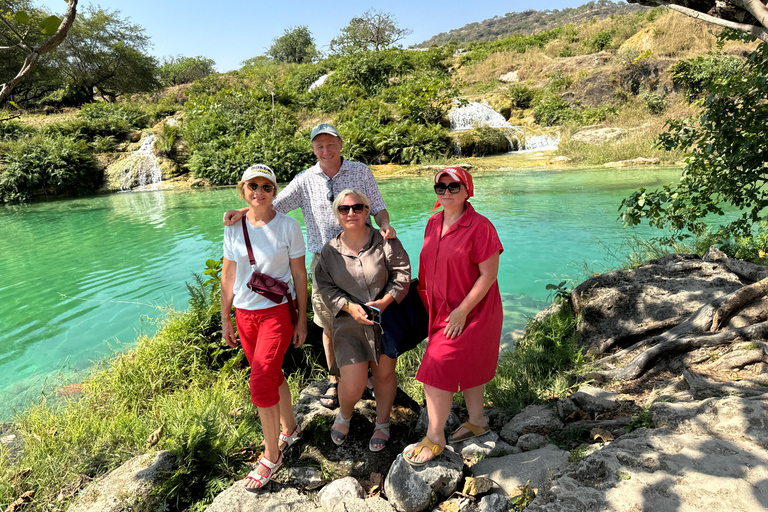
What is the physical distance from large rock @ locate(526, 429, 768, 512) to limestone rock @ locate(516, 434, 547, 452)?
55 cm

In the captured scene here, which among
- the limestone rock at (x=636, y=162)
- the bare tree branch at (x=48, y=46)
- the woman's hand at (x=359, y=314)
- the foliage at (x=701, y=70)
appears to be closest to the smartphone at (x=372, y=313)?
the woman's hand at (x=359, y=314)

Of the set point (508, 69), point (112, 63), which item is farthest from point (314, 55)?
point (508, 69)

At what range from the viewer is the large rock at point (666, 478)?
1742 millimetres

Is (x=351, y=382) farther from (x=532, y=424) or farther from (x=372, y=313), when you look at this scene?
(x=532, y=424)

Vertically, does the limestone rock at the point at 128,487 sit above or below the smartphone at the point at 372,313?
below

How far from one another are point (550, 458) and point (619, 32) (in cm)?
3543

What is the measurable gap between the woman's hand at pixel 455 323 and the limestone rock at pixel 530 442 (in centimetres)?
86

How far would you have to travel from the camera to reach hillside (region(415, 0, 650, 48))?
126 meters

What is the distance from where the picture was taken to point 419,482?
7.61 feet

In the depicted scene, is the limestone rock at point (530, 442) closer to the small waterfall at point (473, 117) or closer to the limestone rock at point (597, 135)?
the limestone rock at point (597, 135)

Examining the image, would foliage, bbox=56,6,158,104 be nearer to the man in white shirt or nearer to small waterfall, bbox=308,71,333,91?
small waterfall, bbox=308,71,333,91

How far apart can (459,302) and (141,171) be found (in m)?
23.2

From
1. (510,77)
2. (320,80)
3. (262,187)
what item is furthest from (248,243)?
(320,80)

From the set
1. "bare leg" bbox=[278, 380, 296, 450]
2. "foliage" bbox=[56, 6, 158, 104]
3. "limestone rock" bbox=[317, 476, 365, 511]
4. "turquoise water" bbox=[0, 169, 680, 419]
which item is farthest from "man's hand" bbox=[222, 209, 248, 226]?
"foliage" bbox=[56, 6, 158, 104]
